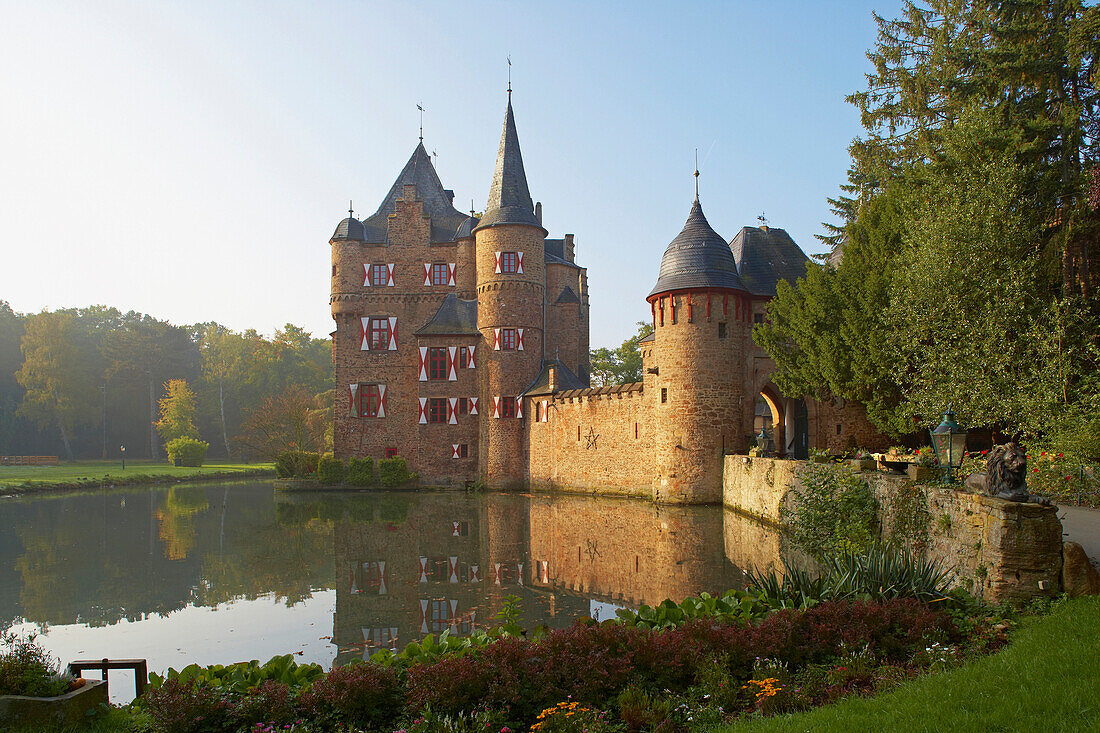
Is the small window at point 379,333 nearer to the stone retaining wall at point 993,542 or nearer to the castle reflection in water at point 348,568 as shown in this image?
the castle reflection in water at point 348,568

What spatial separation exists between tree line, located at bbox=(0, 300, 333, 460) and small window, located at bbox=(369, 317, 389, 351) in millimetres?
21862

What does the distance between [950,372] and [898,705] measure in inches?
476

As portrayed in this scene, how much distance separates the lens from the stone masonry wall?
24.2 metres

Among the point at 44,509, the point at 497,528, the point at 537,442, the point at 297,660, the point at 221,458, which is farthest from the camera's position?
the point at 221,458

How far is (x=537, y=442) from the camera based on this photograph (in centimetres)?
2850

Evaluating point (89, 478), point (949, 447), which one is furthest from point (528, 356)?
point (89, 478)

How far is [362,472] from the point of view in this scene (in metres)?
30.9

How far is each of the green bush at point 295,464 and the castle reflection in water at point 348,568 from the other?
999 centimetres

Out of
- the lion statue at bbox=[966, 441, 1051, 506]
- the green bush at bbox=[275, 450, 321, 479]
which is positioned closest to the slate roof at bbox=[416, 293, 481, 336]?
the green bush at bbox=[275, 450, 321, 479]

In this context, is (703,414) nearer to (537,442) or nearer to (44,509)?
(537,442)

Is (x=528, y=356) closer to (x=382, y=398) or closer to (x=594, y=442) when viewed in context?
(x=594, y=442)

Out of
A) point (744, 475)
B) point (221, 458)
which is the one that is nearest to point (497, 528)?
point (744, 475)

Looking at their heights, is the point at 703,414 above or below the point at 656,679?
above

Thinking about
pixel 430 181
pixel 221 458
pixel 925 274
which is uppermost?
pixel 430 181
